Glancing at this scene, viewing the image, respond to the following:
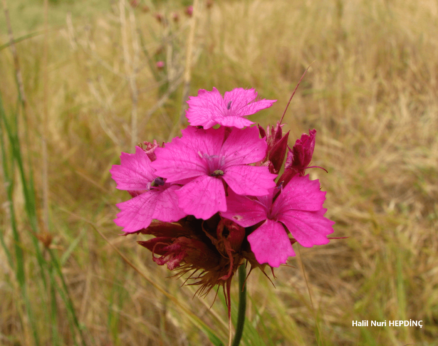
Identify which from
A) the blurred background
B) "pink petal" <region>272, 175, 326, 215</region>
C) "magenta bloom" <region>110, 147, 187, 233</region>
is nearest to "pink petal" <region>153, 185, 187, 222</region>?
"magenta bloom" <region>110, 147, 187, 233</region>

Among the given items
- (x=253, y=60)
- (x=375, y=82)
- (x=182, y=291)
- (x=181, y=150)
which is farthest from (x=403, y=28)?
(x=181, y=150)

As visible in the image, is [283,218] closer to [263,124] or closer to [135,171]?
[135,171]

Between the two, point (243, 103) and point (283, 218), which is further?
point (243, 103)

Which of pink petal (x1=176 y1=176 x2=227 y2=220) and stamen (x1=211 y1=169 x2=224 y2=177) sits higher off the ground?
stamen (x1=211 y1=169 x2=224 y2=177)

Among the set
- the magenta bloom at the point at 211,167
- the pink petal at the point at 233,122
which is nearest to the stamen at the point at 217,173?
the magenta bloom at the point at 211,167

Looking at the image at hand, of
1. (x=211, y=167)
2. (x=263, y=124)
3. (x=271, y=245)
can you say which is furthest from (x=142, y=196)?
(x=263, y=124)

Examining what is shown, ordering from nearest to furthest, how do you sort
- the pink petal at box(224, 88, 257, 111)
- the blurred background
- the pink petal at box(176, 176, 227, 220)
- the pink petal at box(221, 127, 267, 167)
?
the pink petal at box(176, 176, 227, 220) → the pink petal at box(221, 127, 267, 167) → the pink petal at box(224, 88, 257, 111) → the blurred background

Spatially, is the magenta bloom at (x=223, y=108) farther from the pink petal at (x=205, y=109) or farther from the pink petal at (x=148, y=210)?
the pink petal at (x=148, y=210)

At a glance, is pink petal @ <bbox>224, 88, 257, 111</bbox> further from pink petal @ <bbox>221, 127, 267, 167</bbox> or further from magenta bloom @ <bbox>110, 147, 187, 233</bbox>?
magenta bloom @ <bbox>110, 147, 187, 233</bbox>
